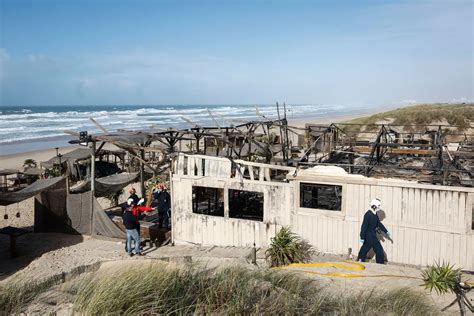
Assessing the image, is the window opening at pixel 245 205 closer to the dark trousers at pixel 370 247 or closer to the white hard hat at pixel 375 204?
the dark trousers at pixel 370 247

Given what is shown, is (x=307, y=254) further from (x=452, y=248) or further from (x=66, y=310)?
(x=66, y=310)

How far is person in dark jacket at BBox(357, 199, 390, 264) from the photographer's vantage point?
991 centimetres

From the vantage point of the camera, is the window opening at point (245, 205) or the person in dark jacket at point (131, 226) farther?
the window opening at point (245, 205)

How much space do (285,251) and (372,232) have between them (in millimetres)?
2125

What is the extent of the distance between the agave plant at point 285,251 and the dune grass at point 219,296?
9.57 ft

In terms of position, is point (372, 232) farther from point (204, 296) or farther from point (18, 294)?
point (18, 294)

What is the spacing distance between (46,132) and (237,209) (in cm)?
4808

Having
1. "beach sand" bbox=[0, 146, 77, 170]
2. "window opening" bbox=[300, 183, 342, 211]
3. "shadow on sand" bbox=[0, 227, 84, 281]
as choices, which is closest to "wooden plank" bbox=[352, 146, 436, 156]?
"window opening" bbox=[300, 183, 342, 211]

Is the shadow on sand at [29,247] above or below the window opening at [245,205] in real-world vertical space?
below

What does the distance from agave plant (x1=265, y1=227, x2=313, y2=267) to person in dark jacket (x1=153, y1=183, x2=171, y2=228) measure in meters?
4.09

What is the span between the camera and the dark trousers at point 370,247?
1011cm

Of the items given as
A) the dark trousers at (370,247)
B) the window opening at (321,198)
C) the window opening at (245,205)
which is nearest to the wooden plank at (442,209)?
the dark trousers at (370,247)

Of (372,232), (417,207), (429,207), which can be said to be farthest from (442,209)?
(372,232)

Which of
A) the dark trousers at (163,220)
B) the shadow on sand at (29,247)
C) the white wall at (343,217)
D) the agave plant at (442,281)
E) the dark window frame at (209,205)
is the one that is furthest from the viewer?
the dark trousers at (163,220)
